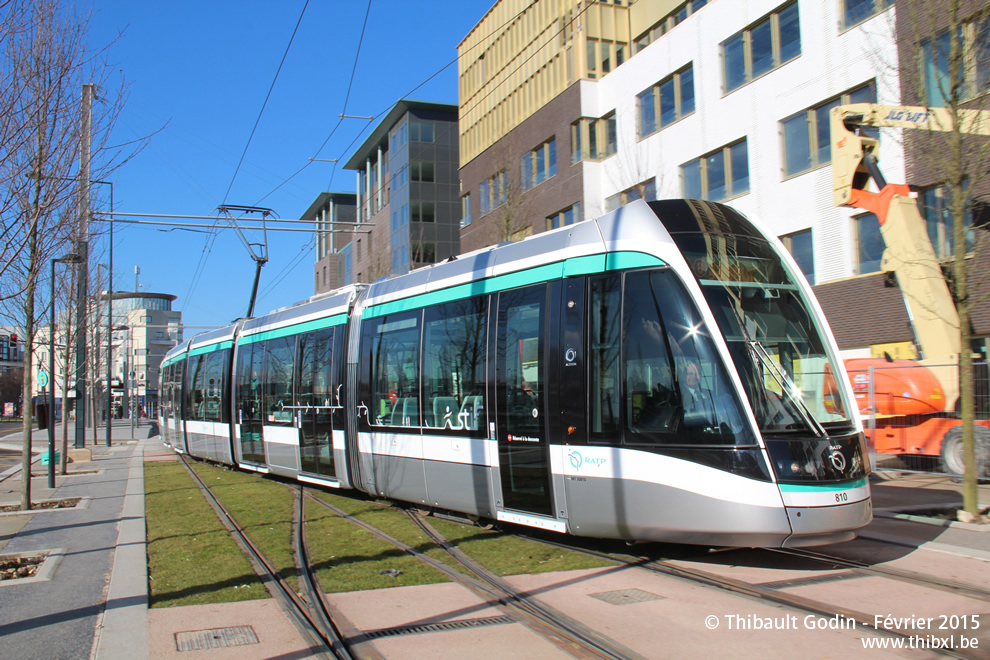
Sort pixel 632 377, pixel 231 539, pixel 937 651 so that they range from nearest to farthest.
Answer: pixel 937 651 → pixel 632 377 → pixel 231 539

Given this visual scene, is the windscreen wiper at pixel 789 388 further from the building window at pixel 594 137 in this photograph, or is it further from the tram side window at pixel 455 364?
the building window at pixel 594 137

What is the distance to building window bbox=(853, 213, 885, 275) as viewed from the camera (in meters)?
18.9

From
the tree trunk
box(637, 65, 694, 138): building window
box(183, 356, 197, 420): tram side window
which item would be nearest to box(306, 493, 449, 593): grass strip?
the tree trunk

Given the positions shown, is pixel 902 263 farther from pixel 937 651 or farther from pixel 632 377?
pixel 937 651

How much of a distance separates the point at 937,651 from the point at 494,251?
19.8 feet

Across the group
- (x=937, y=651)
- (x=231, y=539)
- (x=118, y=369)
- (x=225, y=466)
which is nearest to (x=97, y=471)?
(x=225, y=466)

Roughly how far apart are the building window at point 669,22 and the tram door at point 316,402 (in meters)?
18.4

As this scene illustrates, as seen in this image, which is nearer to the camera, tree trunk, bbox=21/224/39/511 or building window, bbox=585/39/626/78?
tree trunk, bbox=21/224/39/511

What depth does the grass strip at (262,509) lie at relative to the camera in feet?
27.0

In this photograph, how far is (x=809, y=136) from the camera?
67.8 feet

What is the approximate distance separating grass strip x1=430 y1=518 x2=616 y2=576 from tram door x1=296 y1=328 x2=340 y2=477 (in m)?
3.78

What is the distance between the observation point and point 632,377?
23.7 feet

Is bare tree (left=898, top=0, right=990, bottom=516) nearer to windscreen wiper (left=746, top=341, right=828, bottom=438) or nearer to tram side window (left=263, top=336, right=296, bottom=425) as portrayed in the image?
windscreen wiper (left=746, top=341, right=828, bottom=438)

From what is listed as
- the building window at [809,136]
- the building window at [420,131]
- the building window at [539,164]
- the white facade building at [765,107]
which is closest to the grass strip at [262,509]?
the white facade building at [765,107]
